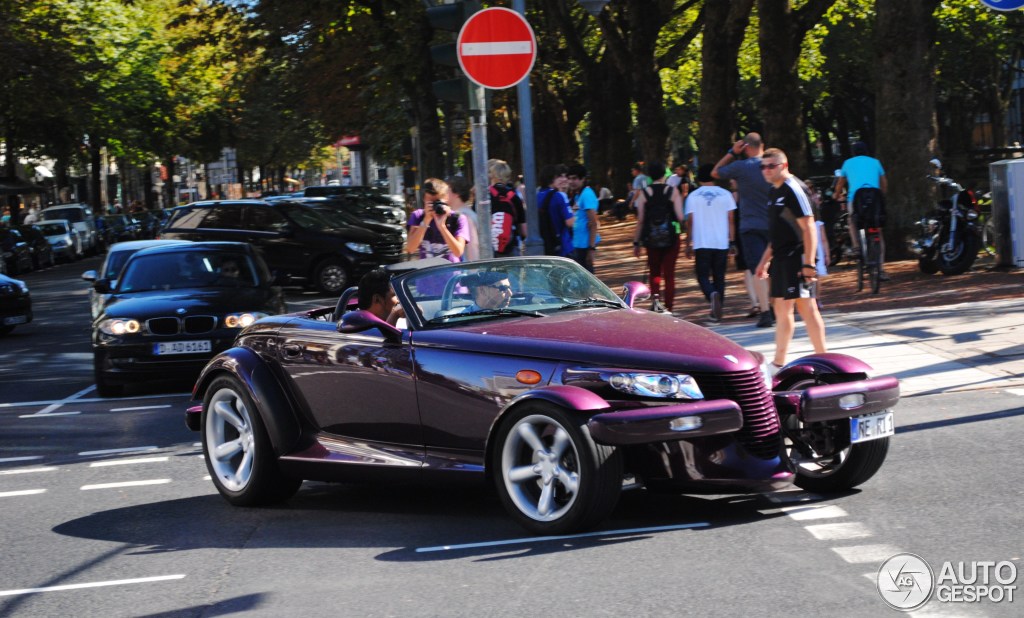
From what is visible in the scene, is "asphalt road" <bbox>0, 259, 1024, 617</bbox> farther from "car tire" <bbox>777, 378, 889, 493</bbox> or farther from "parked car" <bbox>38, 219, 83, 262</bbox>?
"parked car" <bbox>38, 219, 83, 262</bbox>

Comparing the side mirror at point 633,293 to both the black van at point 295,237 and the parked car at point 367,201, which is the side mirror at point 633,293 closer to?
the black van at point 295,237

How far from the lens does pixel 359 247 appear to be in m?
27.2

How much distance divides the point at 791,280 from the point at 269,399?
4.62 metres

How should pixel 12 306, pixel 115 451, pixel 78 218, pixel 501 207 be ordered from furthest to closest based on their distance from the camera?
1. pixel 78 218
2. pixel 12 306
3. pixel 501 207
4. pixel 115 451

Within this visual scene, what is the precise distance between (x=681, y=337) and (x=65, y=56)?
1304 inches

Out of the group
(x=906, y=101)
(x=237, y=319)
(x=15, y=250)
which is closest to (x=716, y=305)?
(x=237, y=319)

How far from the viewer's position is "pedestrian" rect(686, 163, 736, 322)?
1518 cm

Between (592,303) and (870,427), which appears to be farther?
(592,303)

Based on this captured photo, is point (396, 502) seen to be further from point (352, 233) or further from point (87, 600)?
point (352, 233)

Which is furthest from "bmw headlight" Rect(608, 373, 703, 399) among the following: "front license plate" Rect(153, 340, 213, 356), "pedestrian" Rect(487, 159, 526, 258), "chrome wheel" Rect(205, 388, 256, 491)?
"pedestrian" Rect(487, 159, 526, 258)

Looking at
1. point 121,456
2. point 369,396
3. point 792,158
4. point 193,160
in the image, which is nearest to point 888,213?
point 792,158

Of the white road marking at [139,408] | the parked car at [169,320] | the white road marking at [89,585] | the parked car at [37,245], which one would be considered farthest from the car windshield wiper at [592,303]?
the parked car at [37,245]

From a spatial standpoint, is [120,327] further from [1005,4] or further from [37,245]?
[37,245]

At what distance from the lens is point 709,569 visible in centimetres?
579
